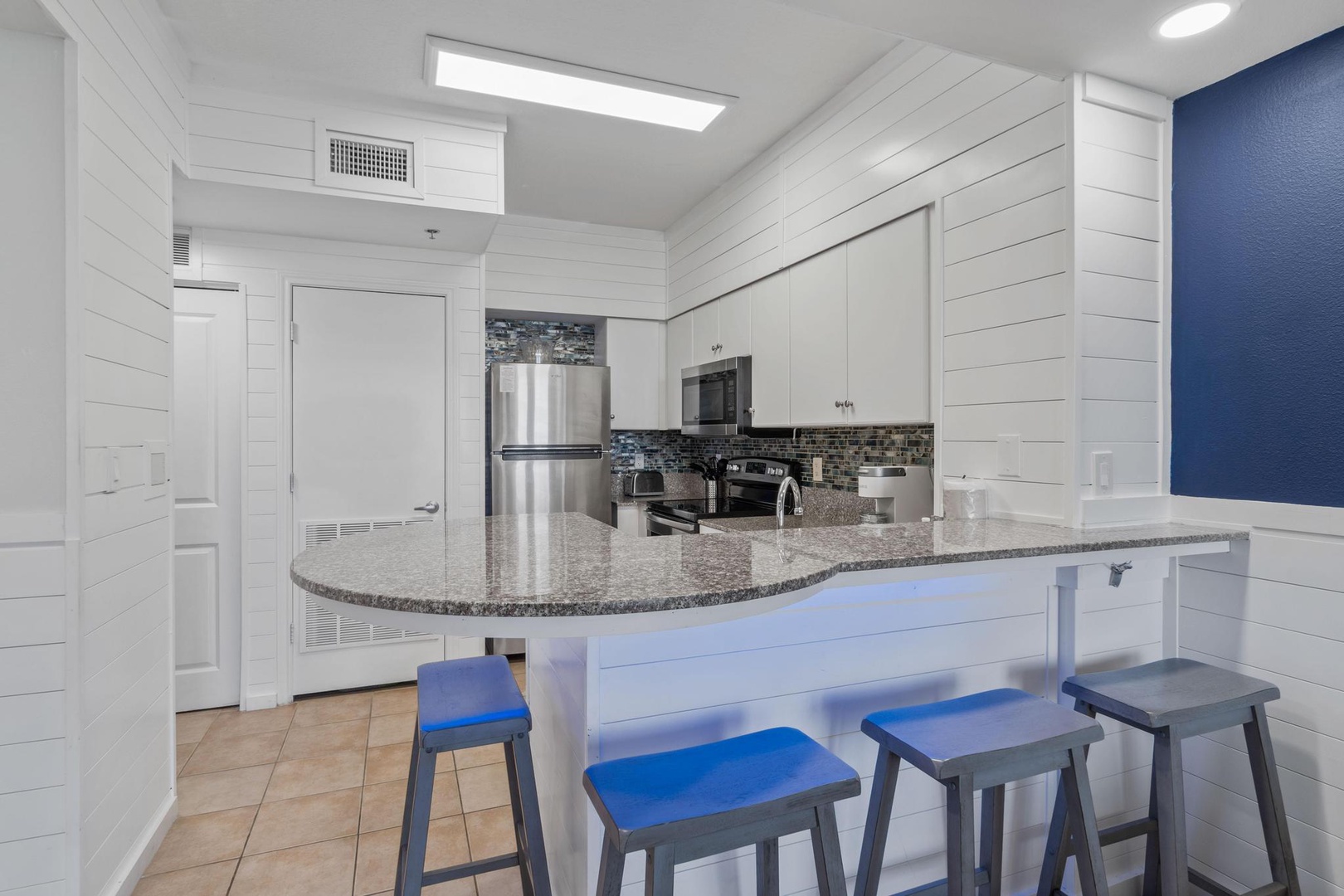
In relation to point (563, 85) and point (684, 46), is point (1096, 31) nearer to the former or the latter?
point (684, 46)

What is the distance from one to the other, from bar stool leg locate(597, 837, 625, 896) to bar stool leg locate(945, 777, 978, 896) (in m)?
0.61

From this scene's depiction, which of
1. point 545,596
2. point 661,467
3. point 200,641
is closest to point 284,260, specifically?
point 200,641

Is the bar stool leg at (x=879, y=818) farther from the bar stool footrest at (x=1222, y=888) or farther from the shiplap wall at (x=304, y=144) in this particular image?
the shiplap wall at (x=304, y=144)

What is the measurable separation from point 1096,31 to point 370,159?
2.54m

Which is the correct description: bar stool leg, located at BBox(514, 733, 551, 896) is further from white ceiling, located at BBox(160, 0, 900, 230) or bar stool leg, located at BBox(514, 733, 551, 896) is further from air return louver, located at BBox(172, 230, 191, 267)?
air return louver, located at BBox(172, 230, 191, 267)

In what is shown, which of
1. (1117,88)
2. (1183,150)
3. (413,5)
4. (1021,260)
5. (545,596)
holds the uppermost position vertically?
(413,5)

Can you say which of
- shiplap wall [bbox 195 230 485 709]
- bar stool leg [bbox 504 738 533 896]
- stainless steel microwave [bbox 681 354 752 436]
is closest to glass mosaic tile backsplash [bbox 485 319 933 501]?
stainless steel microwave [bbox 681 354 752 436]

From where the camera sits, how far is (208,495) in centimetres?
318

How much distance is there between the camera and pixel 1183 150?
1.96 metres

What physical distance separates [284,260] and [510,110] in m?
1.37

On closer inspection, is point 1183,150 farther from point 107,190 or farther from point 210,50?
point 210,50

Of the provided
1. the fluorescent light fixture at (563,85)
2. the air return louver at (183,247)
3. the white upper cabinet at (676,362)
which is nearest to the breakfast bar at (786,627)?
the fluorescent light fixture at (563,85)

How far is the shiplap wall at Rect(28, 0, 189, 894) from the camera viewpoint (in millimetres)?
1630

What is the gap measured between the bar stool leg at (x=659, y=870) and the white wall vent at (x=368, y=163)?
2662 mm
